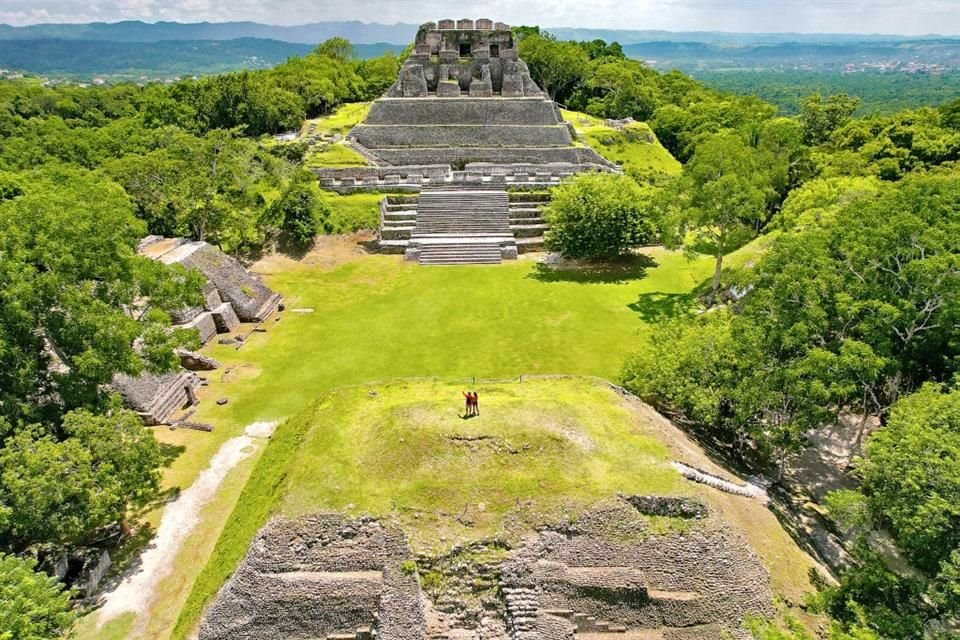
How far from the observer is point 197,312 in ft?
79.5

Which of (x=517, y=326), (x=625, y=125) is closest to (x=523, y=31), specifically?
(x=625, y=125)

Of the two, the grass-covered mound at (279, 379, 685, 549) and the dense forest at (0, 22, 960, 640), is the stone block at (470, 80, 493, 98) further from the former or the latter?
the grass-covered mound at (279, 379, 685, 549)

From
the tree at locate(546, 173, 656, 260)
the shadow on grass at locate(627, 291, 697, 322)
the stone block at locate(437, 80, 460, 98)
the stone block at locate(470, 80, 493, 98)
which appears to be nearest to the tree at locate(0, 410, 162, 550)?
the shadow on grass at locate(627, 291, 697, 322)

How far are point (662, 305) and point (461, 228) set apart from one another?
13.1m

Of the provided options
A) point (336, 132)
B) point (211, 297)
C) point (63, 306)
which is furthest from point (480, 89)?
point (63, 306)

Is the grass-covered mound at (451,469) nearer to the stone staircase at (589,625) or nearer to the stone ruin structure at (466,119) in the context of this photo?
the stone staircase at (589,625)

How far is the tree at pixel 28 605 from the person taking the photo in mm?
9312

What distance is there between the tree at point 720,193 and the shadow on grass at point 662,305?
1.06 m

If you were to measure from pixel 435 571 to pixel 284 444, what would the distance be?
6.78m

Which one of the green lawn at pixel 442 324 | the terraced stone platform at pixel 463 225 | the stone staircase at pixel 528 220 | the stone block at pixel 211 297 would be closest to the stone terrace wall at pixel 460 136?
the terraced stone platform at pixel 463 225

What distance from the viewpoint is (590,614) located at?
1140 centimetres

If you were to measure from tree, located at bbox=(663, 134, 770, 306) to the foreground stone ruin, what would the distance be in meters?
17.5

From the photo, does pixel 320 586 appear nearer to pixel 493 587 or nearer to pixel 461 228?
pixel 493 587

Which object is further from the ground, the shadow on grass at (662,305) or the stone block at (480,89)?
the stone block at (480,89)
